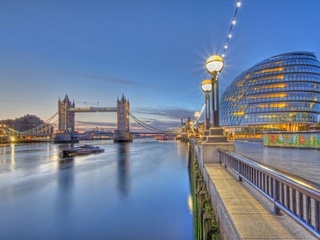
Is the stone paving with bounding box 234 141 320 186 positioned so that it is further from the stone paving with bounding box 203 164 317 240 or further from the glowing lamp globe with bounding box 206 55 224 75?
the glowing lamp globe with bounding box 206 55 224 75

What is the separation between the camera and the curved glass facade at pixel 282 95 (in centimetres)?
7026

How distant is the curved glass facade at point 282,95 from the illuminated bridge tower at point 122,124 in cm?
6766

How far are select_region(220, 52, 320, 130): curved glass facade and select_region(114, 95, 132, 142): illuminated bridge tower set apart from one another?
222 ft

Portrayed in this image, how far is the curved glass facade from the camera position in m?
70.3

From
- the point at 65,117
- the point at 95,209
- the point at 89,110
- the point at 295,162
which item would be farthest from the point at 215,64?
the point at 65,117

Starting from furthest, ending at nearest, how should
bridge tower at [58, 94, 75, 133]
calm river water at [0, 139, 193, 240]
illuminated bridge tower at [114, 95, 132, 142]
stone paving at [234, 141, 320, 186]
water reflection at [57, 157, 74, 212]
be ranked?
bridge tower at [58, 94, 75, 133] < illuminated bridge tower at [114, 95, 132, 142] < water reflection at [57, 157, 74, 212] < calm river water at [0, 139, 193, 240] < stone paving at [234, 141, 320, 186]

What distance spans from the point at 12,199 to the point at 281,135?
2192cm

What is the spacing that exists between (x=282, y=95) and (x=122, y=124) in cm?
9134

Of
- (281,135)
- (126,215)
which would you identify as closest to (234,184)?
(126,215)

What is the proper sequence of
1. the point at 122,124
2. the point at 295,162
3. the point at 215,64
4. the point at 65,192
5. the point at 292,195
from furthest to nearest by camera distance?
the point at 122,124
the point at 65,192
the point at 295,162
the point at 215,64
the point at 292,195

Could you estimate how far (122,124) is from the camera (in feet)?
458

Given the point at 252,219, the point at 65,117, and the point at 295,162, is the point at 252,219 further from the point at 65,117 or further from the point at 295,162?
the point at 65,117

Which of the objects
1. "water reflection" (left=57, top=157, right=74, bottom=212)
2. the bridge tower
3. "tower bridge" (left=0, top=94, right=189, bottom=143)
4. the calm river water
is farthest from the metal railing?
the bridge tower

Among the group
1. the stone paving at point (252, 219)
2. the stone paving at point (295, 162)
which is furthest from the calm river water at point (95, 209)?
the stone paving at point (252, 219)
